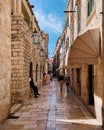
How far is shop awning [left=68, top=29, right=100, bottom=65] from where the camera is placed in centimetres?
732

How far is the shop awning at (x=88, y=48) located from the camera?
7316 millimetres

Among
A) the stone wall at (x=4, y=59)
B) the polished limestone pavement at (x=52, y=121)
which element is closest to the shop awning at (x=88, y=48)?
the polished limestone pavement at (x=52, y=121)

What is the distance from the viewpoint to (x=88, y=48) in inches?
292

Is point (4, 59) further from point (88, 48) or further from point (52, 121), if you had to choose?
point (88, 48)

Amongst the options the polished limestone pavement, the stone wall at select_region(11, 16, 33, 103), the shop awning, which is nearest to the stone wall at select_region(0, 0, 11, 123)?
the polished limestone pavement

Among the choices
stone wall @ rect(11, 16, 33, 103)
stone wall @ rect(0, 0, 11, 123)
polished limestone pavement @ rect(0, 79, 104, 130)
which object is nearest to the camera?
polished limestone pavement @ rect(0, 79, 104, 130)

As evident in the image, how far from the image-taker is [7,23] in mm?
8367

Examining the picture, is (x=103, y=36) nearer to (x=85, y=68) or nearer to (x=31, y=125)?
(x=31, y=125)

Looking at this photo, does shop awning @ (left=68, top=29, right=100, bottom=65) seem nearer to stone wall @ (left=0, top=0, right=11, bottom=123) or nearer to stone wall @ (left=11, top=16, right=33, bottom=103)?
stone wall @ (left=0, top=0, right=11, bottom=123)

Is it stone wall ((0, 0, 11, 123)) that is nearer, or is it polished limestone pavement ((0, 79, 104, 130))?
polished limestone pavement ((0, 79, 104, 130))

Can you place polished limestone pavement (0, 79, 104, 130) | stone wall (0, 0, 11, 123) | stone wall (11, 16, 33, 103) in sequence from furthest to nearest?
stone wall (11, 16, 33, 103) < stone wall (0, 0, 11, 123) < polished limestone pavement (0, 79, 104, 130)

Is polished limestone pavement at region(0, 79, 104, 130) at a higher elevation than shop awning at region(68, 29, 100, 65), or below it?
below

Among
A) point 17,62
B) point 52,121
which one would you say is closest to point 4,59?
point 52,121

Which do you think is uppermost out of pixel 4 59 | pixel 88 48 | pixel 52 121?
pixel 88 48
